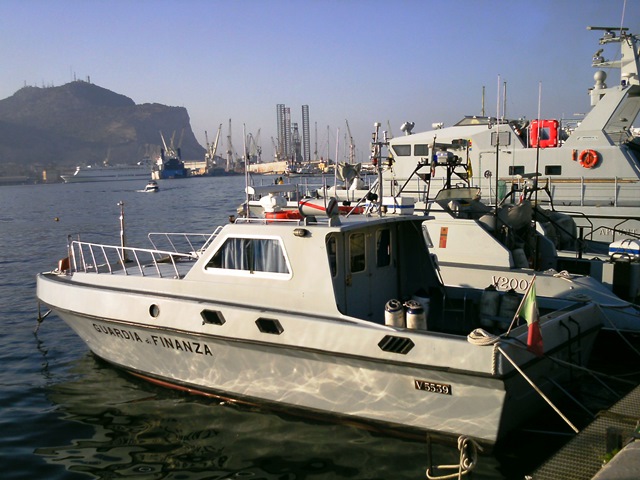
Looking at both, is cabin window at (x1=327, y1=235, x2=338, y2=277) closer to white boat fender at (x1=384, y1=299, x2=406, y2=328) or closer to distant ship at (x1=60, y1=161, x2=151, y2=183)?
white boat fender at (x1=384, y1=299, x2=406, y2=328)

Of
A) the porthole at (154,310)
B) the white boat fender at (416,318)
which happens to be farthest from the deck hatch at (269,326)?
the porthole at (154,310)

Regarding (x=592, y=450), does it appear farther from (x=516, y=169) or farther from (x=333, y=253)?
(x=516, y=169)

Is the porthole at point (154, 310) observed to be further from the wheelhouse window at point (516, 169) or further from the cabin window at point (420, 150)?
the wheelhouse window at point (516, 169)

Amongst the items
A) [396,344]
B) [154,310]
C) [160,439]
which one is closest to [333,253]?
[396,344]

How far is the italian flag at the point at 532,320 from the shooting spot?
6.05m

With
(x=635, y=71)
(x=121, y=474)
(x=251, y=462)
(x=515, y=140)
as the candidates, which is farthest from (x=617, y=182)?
(x=121, y=474)

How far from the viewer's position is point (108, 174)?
499 ft

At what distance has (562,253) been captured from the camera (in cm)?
1259

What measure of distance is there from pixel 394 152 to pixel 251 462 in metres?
14.2

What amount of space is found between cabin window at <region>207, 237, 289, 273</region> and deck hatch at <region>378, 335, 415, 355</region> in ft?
5.50

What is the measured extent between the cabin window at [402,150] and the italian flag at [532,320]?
524 inches

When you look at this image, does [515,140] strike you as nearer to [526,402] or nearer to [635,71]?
[635,71]

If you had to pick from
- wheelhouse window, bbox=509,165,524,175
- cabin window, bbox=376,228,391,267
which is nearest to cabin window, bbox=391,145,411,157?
wheelhouse window, bbox=509,165,524,175

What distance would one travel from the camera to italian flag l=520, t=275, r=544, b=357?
6051 millimetres
